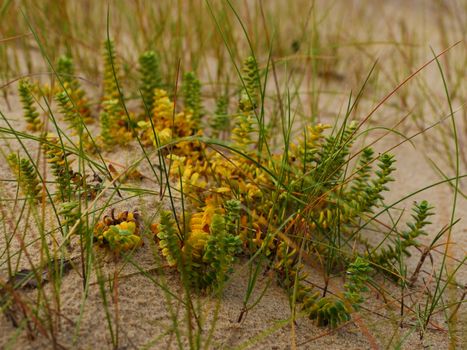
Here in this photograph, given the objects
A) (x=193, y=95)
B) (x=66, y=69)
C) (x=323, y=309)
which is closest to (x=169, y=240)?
(x=323, y=309)

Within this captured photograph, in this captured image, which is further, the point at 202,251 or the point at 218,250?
the point at 202,251

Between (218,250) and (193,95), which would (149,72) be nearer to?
(193,95)

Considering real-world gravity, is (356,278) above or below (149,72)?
below

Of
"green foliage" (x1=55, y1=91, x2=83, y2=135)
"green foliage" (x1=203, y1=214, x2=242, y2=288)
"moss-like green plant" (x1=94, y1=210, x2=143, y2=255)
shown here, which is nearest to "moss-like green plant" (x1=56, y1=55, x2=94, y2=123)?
"green foliage" (x1=55, y1=91, x2=83, y2=135)

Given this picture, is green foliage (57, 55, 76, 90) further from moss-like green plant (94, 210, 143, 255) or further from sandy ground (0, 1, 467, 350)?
moss-like green plant (94, 210, 143, 255)

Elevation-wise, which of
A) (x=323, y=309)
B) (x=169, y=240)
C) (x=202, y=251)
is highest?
(x=169, y=240)

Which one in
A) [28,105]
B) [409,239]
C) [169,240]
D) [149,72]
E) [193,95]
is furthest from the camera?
[149,72]

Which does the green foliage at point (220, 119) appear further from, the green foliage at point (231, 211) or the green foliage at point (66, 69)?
the green foliage at point (231, 211)

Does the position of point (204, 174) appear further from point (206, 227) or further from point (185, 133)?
point (206, 227)

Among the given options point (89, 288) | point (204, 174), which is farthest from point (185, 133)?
point (89, 288)
